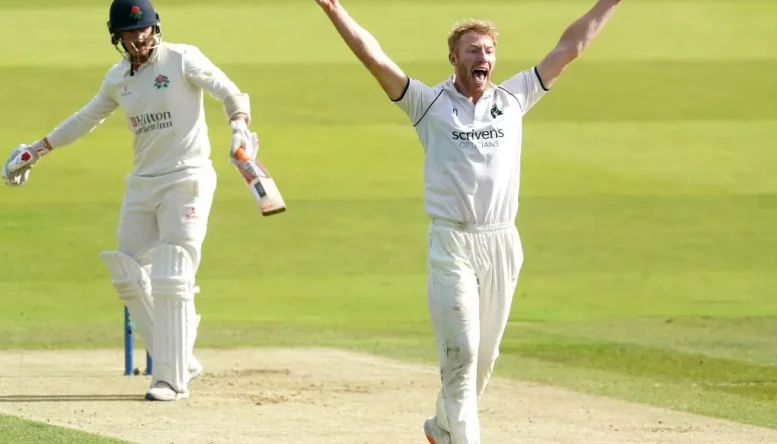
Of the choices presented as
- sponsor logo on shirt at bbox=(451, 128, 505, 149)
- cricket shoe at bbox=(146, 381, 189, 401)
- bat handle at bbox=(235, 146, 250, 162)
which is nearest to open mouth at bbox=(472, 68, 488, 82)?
sponsor logo on shirt at bbox=(451, 128, 505, 149)

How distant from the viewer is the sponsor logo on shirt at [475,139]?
5.93 m

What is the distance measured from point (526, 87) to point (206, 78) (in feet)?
7.90

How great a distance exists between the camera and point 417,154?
1683 cm

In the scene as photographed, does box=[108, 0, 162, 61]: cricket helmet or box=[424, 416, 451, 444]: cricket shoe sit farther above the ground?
box=[108, 0, 162, 61]: cricket helmet

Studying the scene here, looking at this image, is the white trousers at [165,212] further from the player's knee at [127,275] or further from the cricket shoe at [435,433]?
the cricket shoe at [435,433]

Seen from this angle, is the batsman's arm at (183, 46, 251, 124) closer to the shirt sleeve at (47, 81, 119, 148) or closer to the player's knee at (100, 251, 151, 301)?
the shirt sleeve at (47, 81, 119, 148)

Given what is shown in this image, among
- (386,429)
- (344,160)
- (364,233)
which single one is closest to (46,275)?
(364,233)

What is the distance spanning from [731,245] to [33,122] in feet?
24.8

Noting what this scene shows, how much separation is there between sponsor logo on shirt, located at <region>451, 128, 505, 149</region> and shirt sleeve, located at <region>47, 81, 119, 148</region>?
9.71 feet

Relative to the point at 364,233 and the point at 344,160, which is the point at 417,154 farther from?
the point at 364,233

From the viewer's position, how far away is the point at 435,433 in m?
6.25

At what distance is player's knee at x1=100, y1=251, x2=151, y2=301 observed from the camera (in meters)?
8.21

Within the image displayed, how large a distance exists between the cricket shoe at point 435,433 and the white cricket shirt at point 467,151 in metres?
0.86

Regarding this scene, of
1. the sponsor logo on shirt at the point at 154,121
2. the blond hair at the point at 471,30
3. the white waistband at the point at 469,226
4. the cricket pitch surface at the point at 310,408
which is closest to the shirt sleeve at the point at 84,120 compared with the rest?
the sponsor logo on shirt at the point at 154,121
